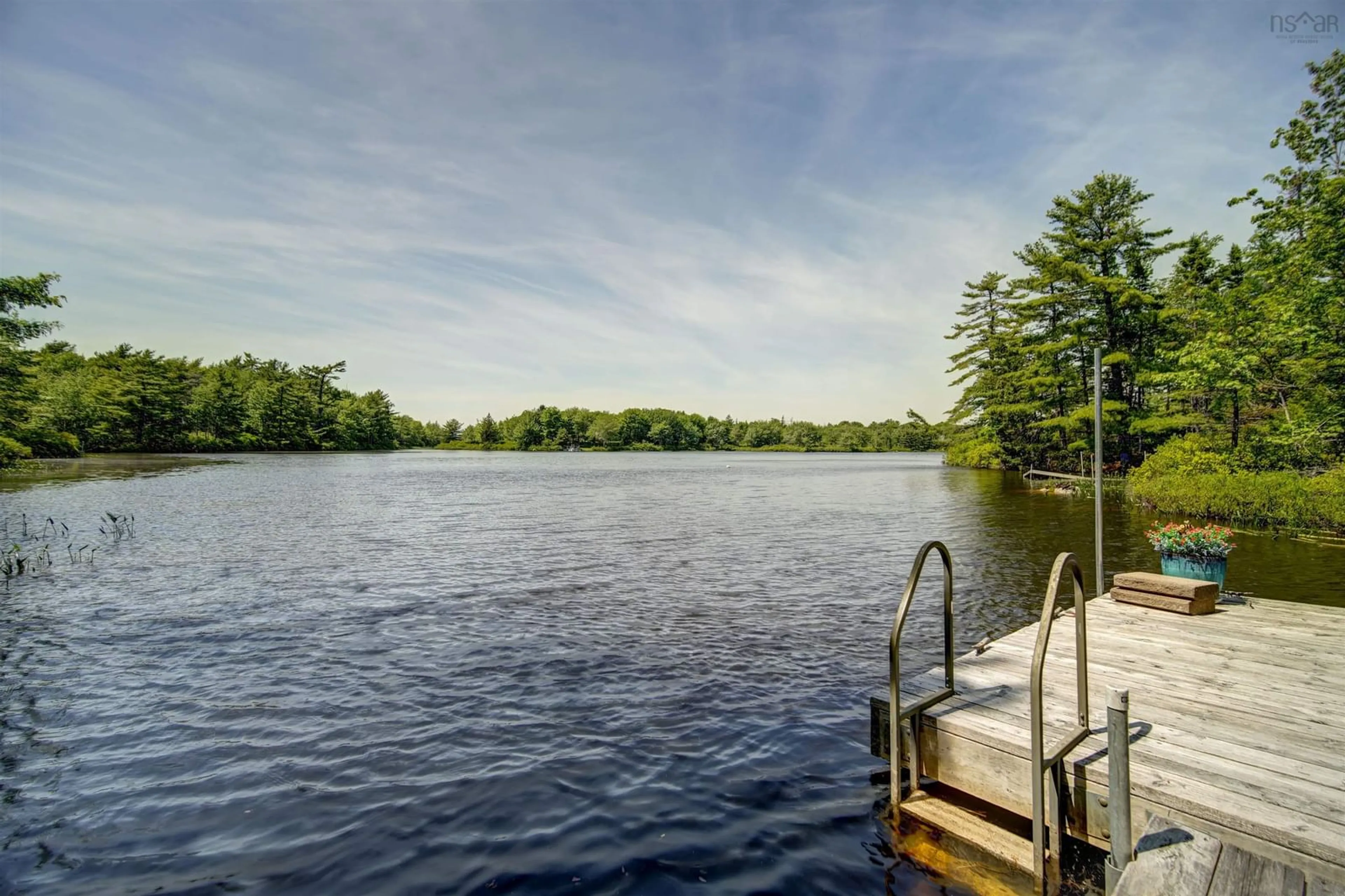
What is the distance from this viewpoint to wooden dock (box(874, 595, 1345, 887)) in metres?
3.77

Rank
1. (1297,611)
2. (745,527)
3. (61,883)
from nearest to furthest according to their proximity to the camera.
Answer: (61,883)
(1297,611)
(745,527)

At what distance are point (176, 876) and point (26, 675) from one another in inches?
Result: 275

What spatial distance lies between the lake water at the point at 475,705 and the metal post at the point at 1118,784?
1272 millimetres

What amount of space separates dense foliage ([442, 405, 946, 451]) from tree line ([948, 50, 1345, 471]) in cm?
10958

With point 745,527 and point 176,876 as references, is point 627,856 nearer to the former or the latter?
point 176,876

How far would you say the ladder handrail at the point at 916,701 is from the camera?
16.3 feet

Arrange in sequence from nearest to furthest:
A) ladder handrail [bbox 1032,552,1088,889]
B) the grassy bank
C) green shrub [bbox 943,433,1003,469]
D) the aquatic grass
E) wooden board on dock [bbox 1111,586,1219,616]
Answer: ladder handrail [bbox 1032,552,1088,889] < wooden board on dock [bbox 1111,586,1219,616] < the aquatic grass < the grassy bank < green shrub [bbox 943,433,1003,469]

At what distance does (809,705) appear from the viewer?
311 inches

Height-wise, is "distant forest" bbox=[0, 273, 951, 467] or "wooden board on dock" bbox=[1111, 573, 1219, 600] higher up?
"distant forest" bbox=[0, 273, 951, 467]

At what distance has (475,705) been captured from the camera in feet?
26.5

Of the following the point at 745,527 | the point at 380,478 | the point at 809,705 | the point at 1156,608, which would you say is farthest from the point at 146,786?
the point at 380,478

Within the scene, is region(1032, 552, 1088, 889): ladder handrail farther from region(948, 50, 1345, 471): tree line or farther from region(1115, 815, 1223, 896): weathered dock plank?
region(948, 50, 1345, 471): tree line

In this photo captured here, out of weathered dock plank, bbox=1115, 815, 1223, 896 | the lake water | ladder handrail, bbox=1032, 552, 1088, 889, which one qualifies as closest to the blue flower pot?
the lake water

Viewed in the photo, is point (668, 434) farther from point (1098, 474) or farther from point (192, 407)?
point (1098, 474)
